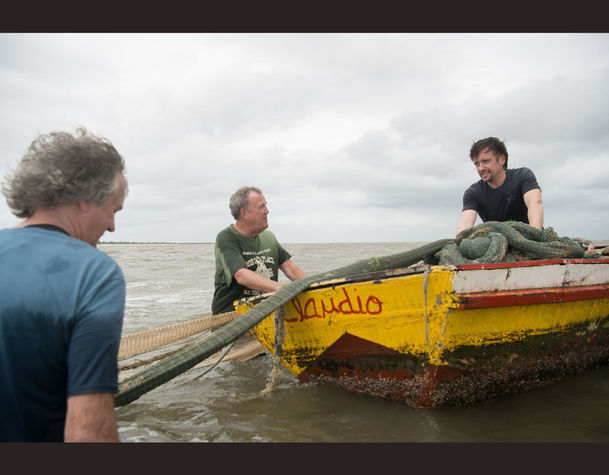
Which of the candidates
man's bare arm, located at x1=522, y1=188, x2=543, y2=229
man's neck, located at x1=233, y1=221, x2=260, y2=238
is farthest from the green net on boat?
man's neck, located at x1=233, y1=221, x2=260, y2=238

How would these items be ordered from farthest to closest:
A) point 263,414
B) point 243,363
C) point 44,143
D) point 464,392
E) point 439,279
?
point 243,363 → point 263,414 → point 464,392 → point 439,279 → point 44,143

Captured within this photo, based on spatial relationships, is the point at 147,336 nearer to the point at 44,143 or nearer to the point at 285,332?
the point at 285,332

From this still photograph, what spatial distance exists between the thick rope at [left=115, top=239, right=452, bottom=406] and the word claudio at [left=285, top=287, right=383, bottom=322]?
0.52 ft

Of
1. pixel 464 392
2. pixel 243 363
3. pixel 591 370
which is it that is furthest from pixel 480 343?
pixel 243 363

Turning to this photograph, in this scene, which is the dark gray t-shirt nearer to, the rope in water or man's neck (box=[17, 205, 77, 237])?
the rope in water

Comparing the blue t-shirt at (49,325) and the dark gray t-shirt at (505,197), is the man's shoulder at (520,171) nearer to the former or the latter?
the dark gray t-shirt at (505,197)

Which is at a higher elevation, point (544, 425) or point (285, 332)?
point (285, 332)

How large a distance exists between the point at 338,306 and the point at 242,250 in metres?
Result: 1.71

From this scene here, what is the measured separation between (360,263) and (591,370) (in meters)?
2.38

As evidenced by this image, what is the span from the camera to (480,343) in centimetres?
265

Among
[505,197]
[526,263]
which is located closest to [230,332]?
[526,263]

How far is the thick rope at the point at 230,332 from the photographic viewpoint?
2.18m

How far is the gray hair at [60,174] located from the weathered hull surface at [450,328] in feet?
5.81

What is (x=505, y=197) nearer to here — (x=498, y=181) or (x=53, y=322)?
(x=498, y=181)
